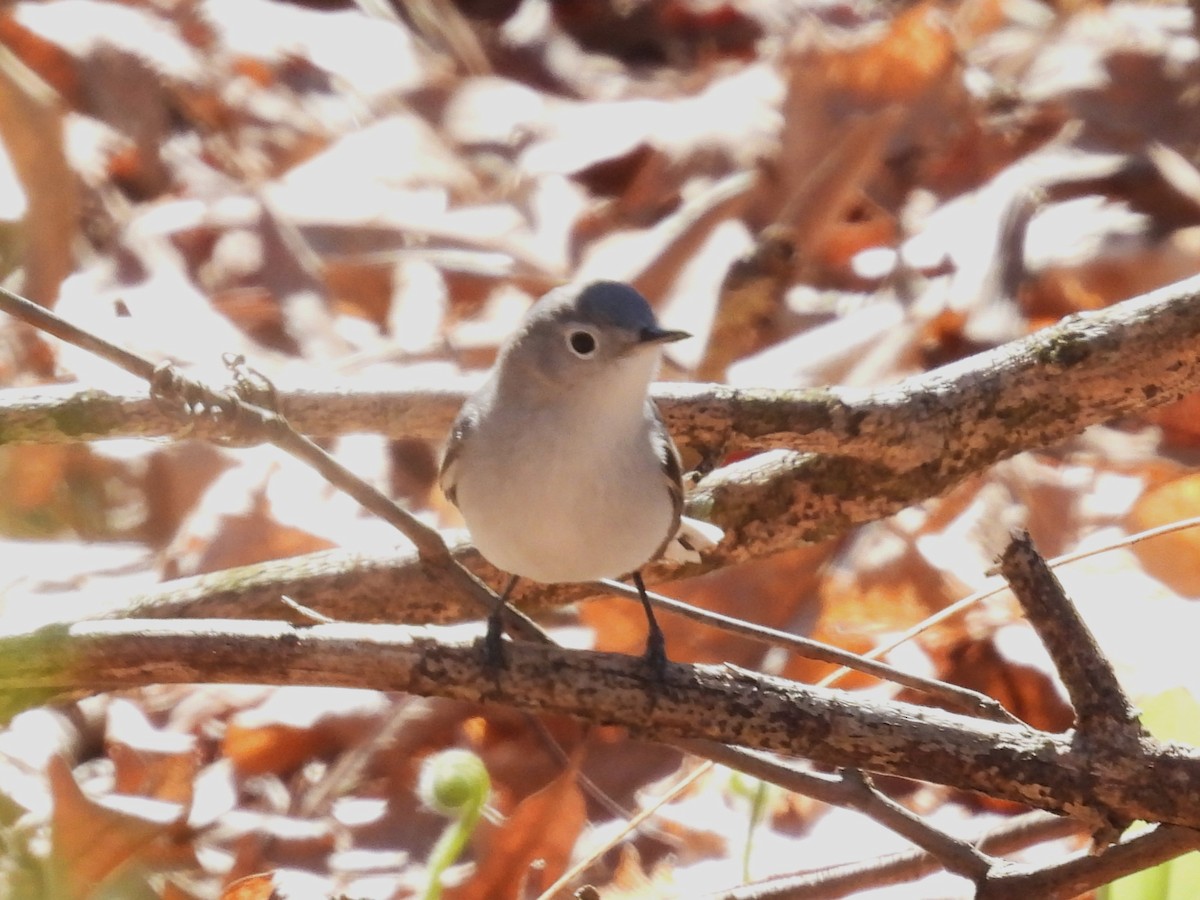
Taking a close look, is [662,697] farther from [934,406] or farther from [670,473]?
[934,406]

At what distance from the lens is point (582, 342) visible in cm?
184

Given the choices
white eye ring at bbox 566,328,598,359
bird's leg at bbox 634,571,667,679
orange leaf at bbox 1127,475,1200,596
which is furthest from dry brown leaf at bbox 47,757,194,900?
orange leaf at bbox 1127,475,1200,596

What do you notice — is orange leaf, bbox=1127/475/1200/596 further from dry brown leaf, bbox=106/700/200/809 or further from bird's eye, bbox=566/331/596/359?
dry brown leaf, bbox=106/700/200/809

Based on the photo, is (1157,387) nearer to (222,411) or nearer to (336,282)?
(222,411)

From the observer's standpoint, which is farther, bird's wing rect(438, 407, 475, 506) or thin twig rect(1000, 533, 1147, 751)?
bird's wing rect(438, 407, 475, 506)

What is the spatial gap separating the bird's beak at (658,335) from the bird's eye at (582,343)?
0.07 metres

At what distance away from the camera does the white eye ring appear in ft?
6.02

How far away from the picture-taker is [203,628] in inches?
58.7

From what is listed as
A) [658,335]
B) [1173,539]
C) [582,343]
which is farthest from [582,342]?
[1173,539]

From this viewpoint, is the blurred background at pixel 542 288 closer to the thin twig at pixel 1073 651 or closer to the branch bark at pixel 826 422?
the branch bark at pixel 826 422

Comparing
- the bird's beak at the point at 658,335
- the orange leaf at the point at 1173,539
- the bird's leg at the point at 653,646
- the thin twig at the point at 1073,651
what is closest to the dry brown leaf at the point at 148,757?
the bird's leg at the point at 653,646

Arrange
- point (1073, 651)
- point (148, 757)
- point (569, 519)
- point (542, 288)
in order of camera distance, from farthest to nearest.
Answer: point (542, 288) → point (148, 757) → point (569, 519) → point (1073, 651)

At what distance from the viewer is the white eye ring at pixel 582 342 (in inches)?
72.2

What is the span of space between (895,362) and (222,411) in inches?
77.1
